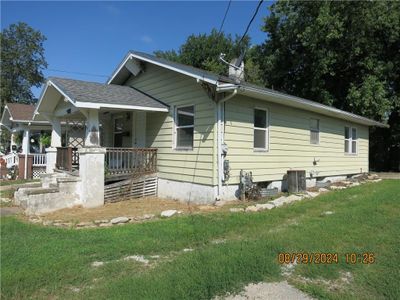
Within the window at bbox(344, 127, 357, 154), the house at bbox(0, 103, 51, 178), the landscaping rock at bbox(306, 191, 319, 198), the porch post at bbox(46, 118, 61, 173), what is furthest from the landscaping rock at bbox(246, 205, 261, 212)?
the house at bbox(0, 103, 51, 178)

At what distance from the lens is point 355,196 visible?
9.66 m

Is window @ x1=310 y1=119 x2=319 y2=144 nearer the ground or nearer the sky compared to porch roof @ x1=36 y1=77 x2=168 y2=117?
nearer the ground

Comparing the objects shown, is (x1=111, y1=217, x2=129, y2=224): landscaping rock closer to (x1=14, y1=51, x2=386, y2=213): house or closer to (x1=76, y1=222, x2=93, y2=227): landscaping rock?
(x1=76, y1=222, x2=93, y2=227): landscaping rock

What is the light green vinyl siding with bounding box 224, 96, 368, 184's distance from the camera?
912 cm

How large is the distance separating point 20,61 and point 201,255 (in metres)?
45.0

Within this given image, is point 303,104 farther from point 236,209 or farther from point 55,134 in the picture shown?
point 55,134

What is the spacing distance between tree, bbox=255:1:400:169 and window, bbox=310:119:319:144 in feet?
27.4

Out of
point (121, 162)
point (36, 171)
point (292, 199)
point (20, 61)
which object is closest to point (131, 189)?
point (121, 162)

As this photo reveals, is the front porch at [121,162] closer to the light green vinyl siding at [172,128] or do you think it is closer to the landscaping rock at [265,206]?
the light green vinyl siding at [172,128]

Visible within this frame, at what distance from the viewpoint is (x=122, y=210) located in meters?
8.32

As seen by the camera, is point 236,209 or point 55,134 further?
point 55,134

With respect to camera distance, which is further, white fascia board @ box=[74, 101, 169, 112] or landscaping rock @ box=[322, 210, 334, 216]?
white fascia board @ box=[74, 101, 169, 112]

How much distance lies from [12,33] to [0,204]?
1551 inches

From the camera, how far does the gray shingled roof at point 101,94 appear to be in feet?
28.8
